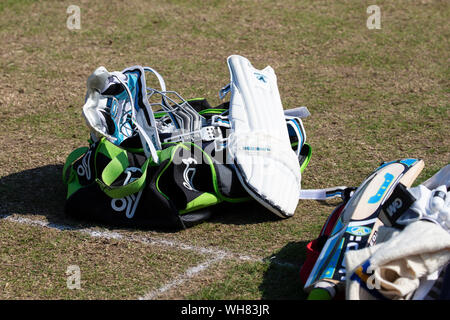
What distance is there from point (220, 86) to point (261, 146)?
2501 millimetres

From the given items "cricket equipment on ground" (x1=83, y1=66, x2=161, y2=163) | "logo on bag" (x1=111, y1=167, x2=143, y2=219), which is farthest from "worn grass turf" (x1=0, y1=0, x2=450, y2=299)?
"cricket equipment on ground" (x1=83, y1=66, x2=161, y2=163)

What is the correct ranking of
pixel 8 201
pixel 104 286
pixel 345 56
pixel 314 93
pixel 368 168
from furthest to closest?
pixel 345 56 → pixel 314 93 → pixel 368 168 → pixel 8 201 → pixel 104 286

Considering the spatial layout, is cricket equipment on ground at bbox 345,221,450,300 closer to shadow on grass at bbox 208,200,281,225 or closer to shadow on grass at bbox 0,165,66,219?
shadow on grass at bbox 208,200,281,225

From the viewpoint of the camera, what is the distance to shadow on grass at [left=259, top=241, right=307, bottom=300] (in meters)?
3.34

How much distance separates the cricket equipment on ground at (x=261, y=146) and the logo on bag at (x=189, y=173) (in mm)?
259

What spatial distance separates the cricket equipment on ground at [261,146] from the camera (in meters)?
4.02

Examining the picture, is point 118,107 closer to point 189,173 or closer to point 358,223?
point 189,173

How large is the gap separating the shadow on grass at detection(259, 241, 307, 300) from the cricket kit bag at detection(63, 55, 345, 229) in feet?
1.12

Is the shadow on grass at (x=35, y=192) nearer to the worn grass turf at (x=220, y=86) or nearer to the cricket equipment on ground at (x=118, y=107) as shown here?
the worn grass turf at (x=220, y=86)
